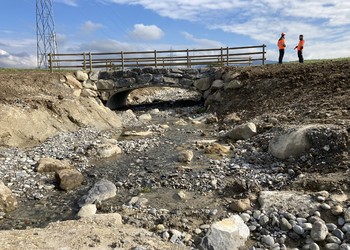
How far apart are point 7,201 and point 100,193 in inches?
101

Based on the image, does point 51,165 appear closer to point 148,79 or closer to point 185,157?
point 185,157

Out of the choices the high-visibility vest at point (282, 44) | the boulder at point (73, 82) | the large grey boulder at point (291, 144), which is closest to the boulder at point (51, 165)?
the large grey boulder at point (291, 144)

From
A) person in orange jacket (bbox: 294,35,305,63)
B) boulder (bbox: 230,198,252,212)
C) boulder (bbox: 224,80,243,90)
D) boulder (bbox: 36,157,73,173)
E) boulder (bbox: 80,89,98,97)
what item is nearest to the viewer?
boulder (bbox: 230,198,252,212)

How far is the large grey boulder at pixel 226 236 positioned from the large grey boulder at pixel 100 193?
3.90 metres

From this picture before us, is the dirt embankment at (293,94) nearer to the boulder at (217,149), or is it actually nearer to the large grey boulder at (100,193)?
the boulder at (217,149)

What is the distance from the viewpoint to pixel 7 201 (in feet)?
31.3

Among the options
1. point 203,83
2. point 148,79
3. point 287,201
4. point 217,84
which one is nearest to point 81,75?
point 148,79

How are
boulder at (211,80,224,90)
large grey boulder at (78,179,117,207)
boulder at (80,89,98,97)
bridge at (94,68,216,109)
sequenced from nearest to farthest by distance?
large grey boulder at (78,179,117,207), boulder at (211,80,224,90), boulder at (80,89,98,97), bridge at (94,68,216,109)

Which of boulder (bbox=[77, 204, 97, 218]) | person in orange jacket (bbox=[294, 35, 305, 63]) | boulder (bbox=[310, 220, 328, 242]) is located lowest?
boulder (bbox=[77, 204, 97, 218])

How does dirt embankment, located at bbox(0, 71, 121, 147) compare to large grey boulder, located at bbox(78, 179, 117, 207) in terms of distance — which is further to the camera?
dirt embankment, located at bbox(0, 71, 121, 147)

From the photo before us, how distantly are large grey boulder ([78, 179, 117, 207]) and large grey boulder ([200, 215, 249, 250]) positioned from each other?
12.8 ft

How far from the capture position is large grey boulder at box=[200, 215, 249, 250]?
6.79 metres

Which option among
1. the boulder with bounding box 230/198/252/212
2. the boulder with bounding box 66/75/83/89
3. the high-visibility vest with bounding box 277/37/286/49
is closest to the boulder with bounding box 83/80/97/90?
the boulder with bounding box 66/75/83/89

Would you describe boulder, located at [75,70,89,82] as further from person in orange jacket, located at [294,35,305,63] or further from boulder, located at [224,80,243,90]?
person in orange jacket, located at [294,35,305,63]
